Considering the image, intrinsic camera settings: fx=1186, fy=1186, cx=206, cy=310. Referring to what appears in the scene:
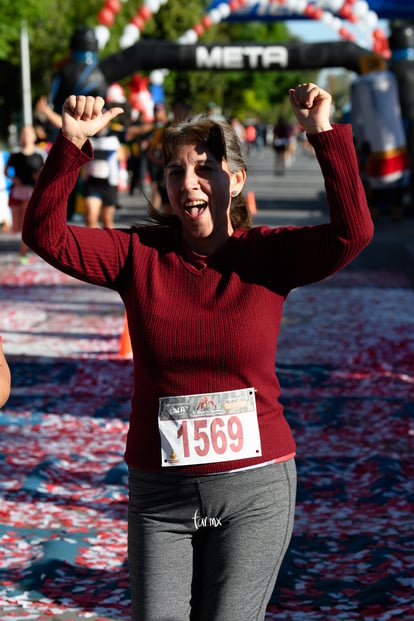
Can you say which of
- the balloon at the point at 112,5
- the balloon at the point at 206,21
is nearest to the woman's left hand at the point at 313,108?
the balloon at the point at 112,5

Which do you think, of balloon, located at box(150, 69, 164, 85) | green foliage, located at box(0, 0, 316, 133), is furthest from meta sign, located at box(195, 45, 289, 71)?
balloon, located at box(150, 69, 164, 85)

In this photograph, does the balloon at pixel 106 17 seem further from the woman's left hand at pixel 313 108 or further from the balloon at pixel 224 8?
the woman's left hand at pixel 313 108

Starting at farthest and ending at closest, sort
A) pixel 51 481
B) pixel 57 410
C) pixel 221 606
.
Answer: pixel 57 410, pixel 51 481, pixel 221 606

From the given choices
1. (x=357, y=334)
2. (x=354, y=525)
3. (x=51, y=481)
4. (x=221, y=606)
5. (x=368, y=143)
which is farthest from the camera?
(x=368, y=143)

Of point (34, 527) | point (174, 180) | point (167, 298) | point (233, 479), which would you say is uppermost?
point (174, 180)

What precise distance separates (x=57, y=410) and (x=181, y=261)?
15.7ft

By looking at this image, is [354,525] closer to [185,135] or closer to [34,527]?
[34,527]

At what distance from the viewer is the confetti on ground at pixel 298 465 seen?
461 cm

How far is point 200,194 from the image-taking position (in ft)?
9.88

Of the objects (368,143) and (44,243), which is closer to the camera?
(44,243)

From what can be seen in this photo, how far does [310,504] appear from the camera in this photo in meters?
5.71

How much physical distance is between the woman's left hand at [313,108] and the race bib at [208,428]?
0.67 metres

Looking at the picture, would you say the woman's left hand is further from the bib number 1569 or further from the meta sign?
the meta sign

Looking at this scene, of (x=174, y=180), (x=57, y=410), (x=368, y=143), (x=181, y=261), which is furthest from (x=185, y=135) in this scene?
(x=368, y=143)
